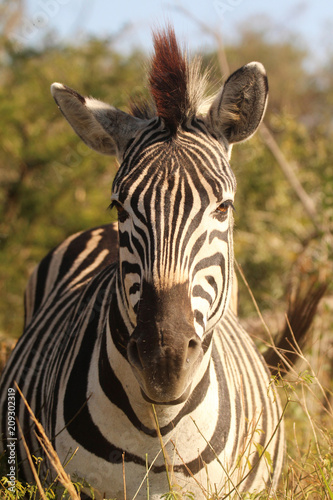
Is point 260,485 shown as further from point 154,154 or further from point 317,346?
point 317,346

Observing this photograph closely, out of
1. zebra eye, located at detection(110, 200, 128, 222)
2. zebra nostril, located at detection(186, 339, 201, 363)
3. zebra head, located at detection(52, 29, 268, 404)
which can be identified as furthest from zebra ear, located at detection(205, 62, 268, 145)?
zebra nostril, located at detection(186, 339, 201, 363)

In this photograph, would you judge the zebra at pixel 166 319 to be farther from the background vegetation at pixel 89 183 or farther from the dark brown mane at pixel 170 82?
the background vegetation at pixel 89 183

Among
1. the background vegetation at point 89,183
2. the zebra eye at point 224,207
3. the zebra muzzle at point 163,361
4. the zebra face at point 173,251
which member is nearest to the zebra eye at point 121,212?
the zebra face at point 173,251

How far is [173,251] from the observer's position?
219 cm

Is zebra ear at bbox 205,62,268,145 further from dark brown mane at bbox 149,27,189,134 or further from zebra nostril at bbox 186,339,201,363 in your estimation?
zebra nostril at bbox 186,339,201,363

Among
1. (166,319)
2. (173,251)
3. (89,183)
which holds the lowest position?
(166,319)

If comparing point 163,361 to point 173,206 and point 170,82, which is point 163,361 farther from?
point 170,82

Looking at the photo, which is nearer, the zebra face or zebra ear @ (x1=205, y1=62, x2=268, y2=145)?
the zebra face

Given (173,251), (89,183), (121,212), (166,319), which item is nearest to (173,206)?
(173,251)

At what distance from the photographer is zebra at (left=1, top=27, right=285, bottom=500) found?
2.13 metres

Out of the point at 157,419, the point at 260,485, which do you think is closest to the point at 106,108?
the point at 157,419

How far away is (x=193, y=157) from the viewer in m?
2.40

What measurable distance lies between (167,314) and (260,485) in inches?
53.1

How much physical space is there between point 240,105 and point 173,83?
13.8 inches
